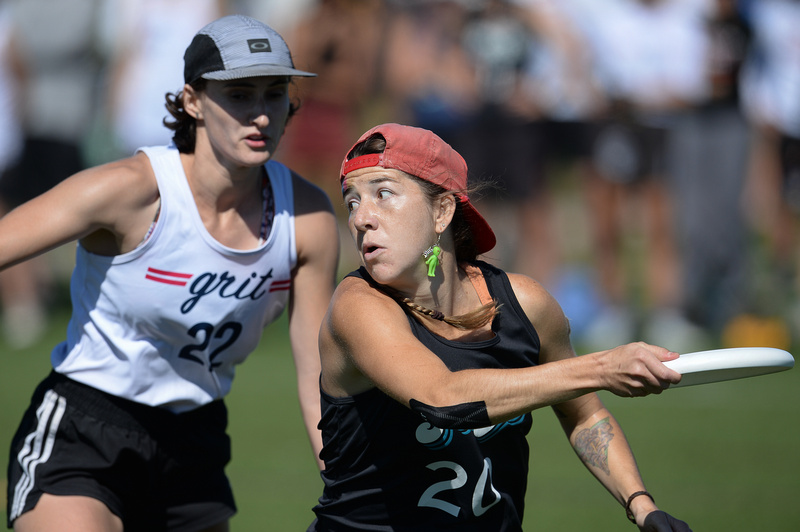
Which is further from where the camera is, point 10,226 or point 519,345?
point 10,226

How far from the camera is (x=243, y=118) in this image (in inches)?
129

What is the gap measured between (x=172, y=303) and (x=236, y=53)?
90 cm

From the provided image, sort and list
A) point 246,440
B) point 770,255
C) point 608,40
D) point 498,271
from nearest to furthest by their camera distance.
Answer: point 498,271, point 246,440, point 608,40, point 770,255

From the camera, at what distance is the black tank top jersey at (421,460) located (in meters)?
2.63

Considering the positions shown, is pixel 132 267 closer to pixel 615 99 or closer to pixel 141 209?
pixel 141 209

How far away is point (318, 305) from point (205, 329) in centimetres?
43

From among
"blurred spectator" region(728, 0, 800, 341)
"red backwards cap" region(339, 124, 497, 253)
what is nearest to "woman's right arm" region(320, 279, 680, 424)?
"red backwards cap" region(339, 124, 497, 253)

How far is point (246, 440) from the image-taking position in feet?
21.1

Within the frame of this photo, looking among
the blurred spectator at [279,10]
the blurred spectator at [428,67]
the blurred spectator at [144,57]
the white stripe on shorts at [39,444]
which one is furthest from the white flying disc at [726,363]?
the blurred spectator at [279,10]

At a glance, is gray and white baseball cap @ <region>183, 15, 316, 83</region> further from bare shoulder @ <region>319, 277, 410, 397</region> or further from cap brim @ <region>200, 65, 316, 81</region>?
bare shoulder @ <region>319, 277, 410, 397</region>

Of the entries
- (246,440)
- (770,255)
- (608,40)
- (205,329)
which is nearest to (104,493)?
(205,329)

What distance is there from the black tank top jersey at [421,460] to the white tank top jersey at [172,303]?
2.47ft

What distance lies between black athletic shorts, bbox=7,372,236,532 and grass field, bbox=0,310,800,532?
1400 mm

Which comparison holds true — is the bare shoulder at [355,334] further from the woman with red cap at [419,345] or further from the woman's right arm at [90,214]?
the woman's right arm at [90,214]
